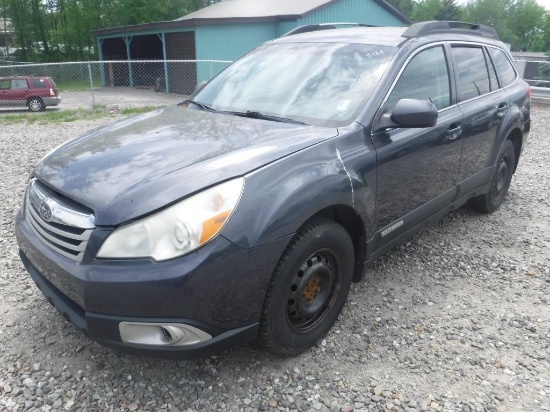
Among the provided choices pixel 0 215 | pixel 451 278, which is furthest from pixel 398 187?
pixel 0 215

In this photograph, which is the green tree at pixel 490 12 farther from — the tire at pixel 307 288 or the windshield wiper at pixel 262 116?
the tire at pixel 307 288

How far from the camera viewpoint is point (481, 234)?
4586mm

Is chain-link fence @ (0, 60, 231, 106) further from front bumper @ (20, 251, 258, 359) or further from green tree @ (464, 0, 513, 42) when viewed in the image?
green tree @ (464, 0, 513, 42)

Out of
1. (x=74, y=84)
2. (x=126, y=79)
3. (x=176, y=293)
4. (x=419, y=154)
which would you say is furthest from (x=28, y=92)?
(x=176, y=293)

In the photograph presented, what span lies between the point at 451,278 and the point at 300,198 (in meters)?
1.91

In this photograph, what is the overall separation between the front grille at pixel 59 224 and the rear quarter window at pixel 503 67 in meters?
4.07

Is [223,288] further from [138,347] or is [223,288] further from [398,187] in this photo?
[398,187]

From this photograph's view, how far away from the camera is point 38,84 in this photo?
16.7 meters

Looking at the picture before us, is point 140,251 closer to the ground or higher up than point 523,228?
higher up

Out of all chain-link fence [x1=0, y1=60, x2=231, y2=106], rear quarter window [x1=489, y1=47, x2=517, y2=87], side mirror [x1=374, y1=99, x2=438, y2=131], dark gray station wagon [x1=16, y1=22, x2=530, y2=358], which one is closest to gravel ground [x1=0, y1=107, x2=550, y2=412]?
dark gray station wagon [x1=16, y1=22, x2=530, y2=358]

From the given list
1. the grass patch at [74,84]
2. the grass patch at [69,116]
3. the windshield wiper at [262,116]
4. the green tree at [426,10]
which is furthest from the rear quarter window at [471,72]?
the green tree at [426,10]

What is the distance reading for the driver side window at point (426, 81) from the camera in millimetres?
3254

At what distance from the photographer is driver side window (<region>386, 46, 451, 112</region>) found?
3254 mm

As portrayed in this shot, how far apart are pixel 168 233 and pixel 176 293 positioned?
265 mm
